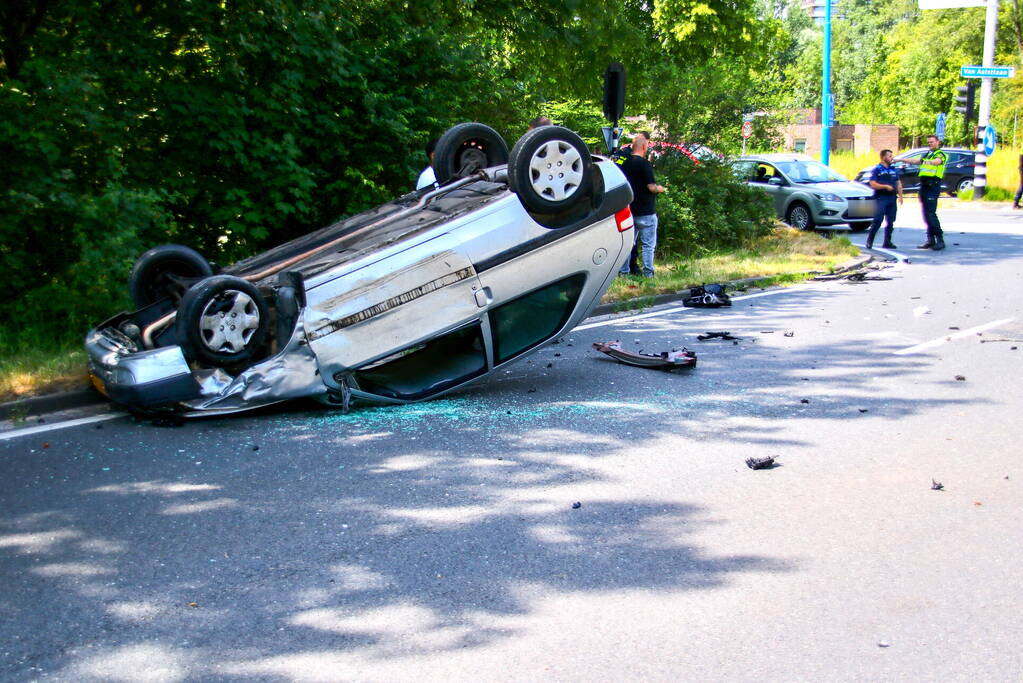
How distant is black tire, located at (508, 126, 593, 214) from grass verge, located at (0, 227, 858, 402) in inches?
138

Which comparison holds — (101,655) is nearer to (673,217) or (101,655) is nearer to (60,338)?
(60,338)

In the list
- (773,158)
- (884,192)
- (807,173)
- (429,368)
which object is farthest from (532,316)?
(773,158)

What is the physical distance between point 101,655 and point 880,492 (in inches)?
154

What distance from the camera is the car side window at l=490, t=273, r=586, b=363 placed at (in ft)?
23.9

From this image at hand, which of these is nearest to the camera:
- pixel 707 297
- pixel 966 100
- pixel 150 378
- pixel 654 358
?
pixel 150 378

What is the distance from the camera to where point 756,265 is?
14.8m

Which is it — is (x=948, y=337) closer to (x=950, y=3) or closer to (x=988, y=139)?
(x=950, y=3)

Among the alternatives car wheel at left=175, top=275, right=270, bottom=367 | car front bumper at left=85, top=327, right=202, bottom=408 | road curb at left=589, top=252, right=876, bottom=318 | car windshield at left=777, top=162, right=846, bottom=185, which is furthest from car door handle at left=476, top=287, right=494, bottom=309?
car windshield at left=777, top=162, right=846, bottom=185

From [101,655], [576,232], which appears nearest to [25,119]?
[576,232]

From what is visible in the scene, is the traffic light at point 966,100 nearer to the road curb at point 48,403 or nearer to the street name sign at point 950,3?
the street name sign at point 950,3

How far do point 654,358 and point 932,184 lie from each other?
11.1 meters

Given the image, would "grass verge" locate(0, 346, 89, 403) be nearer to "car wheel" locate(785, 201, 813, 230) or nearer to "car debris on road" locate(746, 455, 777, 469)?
"car debris on road" locate(746, 455, 777, 469)

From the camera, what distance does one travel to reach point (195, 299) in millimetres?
6539

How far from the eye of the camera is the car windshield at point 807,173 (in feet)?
69.6
